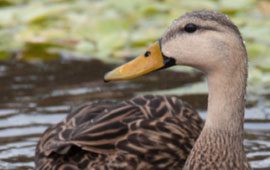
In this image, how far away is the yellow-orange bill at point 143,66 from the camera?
290 inches

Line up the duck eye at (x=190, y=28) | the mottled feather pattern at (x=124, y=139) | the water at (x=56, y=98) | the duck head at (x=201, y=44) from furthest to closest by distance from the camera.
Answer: the water at (x=56, y=98) < the mottled feather pattern at (x=124, y=139) < the duck eye at (x=190, y=28) < the duck head at (x=201, y=44)

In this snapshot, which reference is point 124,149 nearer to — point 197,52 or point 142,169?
point 142,169

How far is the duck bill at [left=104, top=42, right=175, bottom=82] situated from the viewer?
24.1ft

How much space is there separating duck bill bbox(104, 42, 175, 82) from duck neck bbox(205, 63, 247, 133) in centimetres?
37

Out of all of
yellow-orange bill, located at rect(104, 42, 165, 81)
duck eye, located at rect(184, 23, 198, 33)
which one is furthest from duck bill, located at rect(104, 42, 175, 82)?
duck eye, located at rect(184, 23, 198, 33)

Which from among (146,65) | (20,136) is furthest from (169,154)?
(20,136)

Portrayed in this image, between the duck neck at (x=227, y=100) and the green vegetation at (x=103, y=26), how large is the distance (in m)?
3.70

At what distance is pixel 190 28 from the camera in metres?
7.20

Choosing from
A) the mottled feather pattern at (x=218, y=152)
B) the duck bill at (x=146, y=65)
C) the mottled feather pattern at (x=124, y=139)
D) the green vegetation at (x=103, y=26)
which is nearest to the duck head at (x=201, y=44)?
the duck bill at (x=146, y=65)

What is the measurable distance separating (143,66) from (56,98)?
10.2 ft

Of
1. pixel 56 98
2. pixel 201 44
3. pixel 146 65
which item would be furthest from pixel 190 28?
pixel 56 98

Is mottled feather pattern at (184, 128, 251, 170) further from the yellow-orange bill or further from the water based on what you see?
the water

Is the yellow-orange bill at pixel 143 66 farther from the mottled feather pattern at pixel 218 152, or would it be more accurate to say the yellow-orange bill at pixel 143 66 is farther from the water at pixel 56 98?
the water at pixel 56 98

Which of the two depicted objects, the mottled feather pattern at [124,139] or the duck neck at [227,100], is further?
the mottled feather pattern at [124,139]
